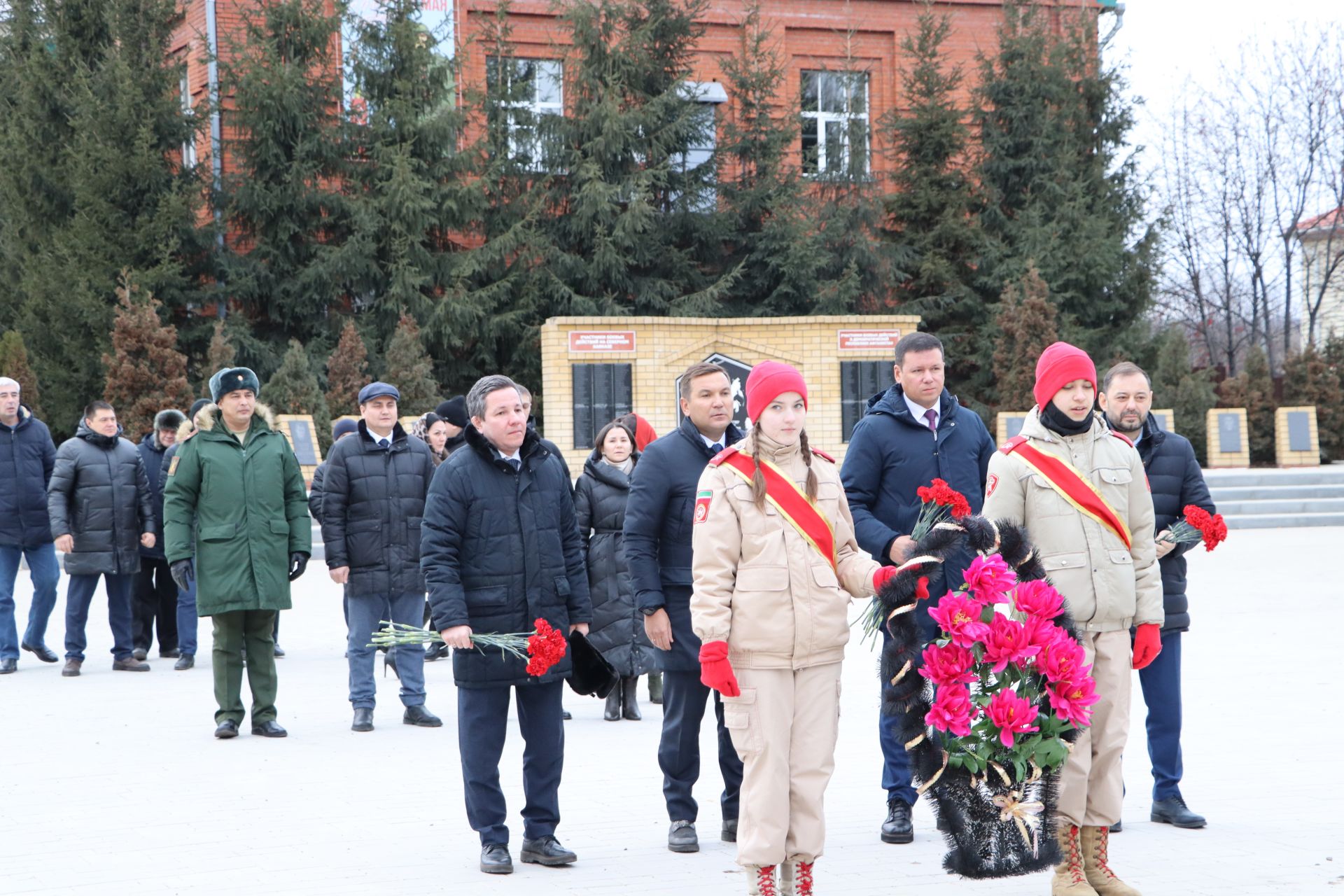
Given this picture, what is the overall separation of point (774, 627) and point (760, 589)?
0.13m

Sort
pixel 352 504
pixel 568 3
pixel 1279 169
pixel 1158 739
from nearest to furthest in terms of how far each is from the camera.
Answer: pixel 1158 739
pixel 352 504
pixel 568 3
pixel 1279 169

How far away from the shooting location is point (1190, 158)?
3644cm

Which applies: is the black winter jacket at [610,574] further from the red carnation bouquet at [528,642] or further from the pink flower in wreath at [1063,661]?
the pink flower in wreath at [1063,661]

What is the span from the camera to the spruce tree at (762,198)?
26859 mm

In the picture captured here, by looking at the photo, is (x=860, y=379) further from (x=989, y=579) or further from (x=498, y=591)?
(x=989, y=579)

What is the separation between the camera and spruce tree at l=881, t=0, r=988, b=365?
28.7 meters

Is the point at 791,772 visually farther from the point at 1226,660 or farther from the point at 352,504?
the point at 1226,660

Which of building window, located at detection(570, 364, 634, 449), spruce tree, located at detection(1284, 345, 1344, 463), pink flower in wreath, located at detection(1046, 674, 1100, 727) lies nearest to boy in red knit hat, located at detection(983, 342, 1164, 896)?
pink flower in wreath, located at detection(1046, 674, 1100, 727)

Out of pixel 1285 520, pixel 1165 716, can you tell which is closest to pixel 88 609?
pixel 1165 716

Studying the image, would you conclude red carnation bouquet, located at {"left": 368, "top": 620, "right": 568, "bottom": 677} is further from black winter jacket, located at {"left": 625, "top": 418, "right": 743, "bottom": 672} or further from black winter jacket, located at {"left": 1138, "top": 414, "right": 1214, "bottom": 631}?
black winter jacket, located at {"left": 1138, "top": 414, "right": 1214, "bottom": 631}

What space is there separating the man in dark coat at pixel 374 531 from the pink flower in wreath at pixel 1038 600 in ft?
14.3

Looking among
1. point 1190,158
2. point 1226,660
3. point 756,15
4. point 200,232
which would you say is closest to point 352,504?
point 1226,660

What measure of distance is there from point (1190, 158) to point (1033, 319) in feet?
44.4

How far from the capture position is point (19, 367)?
20.8 m
